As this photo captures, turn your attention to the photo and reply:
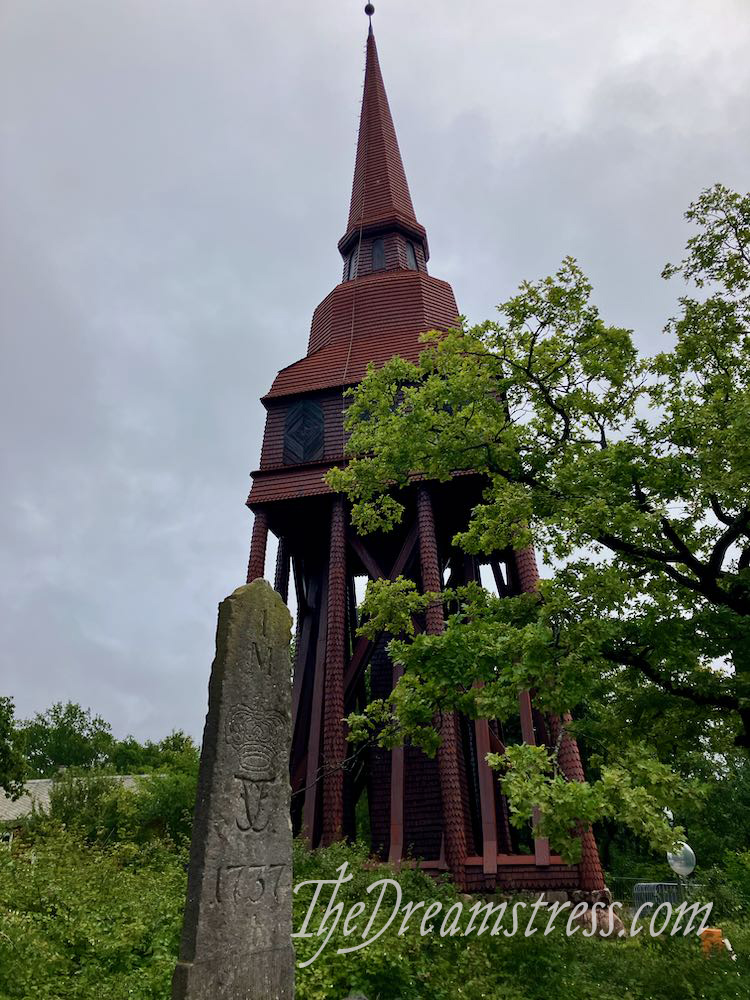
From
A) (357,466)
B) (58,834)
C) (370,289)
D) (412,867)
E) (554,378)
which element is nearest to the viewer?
(554,378)

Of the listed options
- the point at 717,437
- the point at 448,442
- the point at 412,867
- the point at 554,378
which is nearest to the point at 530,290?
the point at 554,378

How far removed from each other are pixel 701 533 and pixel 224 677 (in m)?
6.24

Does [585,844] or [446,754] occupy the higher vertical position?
[446,754]

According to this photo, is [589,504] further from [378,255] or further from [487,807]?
[378,255]

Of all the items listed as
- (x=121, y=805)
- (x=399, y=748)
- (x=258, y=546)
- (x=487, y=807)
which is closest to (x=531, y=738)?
(x=487, y=807)

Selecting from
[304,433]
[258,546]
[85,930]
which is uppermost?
[304,433]

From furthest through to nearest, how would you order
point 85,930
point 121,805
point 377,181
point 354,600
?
point 377,181
point 121,805
point 354,600
point 85,930

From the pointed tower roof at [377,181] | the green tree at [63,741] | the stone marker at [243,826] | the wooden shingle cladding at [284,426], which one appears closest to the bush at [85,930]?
the stone marker at [243,826]

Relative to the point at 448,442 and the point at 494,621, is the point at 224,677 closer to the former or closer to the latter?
the point at 494,621

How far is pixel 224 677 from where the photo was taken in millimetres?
5406

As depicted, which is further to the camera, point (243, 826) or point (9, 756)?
point (9, 756)

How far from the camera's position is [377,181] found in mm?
27109

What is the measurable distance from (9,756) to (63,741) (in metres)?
32.4

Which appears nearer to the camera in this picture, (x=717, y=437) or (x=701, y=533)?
(x=717, y=437)
